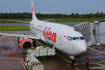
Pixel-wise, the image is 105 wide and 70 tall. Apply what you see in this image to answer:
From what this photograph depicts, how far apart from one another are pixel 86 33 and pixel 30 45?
10091mm

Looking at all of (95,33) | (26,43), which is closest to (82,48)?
(95,33)

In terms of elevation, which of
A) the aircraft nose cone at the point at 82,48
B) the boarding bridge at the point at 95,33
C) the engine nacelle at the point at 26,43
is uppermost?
the boarding bridge at the point at 95,33

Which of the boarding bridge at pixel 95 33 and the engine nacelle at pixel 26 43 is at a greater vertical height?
the boarding bridge at pixel 95 33

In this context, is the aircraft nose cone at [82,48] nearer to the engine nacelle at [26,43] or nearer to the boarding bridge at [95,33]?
the boarding bridge at [95,33]

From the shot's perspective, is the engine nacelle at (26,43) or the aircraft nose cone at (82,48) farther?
the engine nacelle at (26,43)

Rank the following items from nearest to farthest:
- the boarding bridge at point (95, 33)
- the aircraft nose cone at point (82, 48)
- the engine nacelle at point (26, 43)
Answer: the aircraft nose cone at point (82, 48) → the boarding bridge at point (95, 33) → the engine nacelle at point (26, 43)

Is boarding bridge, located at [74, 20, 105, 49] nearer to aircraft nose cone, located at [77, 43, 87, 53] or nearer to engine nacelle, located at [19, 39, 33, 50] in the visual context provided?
aircraft nose cone, located at [77, 43, 87, 53]

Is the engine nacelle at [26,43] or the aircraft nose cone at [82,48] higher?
the aircraft nose cone at [82,48]

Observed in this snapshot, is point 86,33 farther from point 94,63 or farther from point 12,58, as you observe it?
point 12,58

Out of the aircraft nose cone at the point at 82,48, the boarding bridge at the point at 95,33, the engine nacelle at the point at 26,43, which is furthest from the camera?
the engine nacelle at the point at 26,43

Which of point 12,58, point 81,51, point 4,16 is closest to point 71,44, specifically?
point 81,51

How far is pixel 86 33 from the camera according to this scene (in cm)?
1714

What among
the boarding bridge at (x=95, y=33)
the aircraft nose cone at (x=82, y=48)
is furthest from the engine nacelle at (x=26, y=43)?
the aircraft nose cone at (x=82, y=48)

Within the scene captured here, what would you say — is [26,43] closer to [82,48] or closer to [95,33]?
[82,48]
